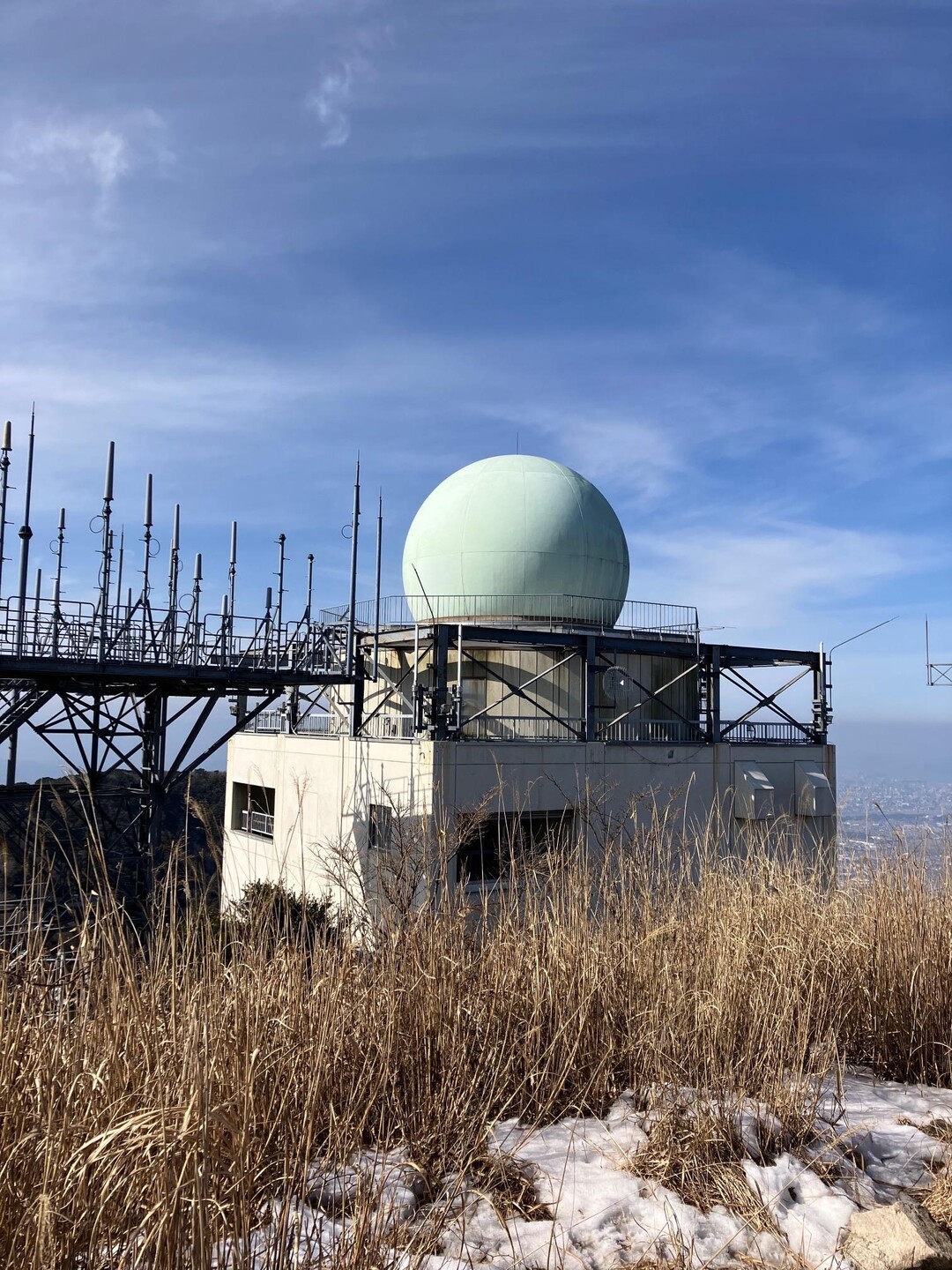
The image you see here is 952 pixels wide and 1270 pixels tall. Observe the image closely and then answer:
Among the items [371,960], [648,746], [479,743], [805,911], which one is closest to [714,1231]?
[371,960]

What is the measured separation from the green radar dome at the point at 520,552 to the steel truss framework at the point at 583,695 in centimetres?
142

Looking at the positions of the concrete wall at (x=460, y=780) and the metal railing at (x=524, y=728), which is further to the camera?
the metal railing at (x=524, y=728)

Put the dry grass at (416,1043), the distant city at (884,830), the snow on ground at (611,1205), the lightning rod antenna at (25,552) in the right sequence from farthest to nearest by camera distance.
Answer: the lightning rod antenna at (25,552)
the distant city at (884,830)
the snow on ground at (611,1205)
the dry grass at (416,1043)

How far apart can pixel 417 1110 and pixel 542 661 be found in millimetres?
20682

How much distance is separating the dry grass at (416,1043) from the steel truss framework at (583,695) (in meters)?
15.3

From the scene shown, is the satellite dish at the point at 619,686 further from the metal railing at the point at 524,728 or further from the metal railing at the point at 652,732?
the metal railing at the point at 524,728

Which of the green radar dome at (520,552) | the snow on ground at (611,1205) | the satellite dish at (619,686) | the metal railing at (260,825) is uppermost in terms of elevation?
the green radar dome at (520,552)

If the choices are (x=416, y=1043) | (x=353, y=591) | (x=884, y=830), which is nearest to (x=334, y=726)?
(x=353, y=591)

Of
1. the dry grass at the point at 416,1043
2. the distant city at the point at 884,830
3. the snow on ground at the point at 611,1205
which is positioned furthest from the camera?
the distant city at the point at 884,830

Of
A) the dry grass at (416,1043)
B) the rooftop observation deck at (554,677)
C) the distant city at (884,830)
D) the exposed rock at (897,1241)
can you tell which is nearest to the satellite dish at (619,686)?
the rooftop observation deck at (554,677)

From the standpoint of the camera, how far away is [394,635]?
24.6m

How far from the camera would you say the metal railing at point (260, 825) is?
90.4 feet

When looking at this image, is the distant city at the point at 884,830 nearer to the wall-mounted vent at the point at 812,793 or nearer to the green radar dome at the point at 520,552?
the green radar dome at the point at 520,552

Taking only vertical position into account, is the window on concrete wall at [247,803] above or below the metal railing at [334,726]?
below
